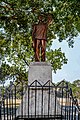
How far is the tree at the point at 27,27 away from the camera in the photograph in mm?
11986

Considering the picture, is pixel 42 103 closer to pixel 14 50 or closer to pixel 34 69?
pixel 34 69

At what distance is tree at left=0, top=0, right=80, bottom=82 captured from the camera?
39.3ft

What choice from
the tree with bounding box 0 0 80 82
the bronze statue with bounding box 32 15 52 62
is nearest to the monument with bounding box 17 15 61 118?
the bronze statue with bounding box 32 15 52 62

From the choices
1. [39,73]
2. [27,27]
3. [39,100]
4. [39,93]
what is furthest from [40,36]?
[27,27]

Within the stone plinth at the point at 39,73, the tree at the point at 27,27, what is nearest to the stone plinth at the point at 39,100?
the stone plinth at the point at 39,73

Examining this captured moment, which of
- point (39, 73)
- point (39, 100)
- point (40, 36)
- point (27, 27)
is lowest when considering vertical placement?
point (39, 100)

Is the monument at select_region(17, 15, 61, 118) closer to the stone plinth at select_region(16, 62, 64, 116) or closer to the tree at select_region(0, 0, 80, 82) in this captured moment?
the stone plinth at select_region(16, 62, 64, 116)

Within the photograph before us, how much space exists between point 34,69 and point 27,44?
27.6ft

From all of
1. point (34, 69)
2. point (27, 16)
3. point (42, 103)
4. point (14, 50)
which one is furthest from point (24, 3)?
point (42, 103)

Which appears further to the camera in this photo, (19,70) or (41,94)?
(19,70)

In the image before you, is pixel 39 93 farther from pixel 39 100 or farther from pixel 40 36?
pixel 40 36

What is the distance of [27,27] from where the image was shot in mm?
14008

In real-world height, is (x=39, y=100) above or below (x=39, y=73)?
below

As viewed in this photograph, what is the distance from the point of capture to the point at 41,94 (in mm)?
7137
